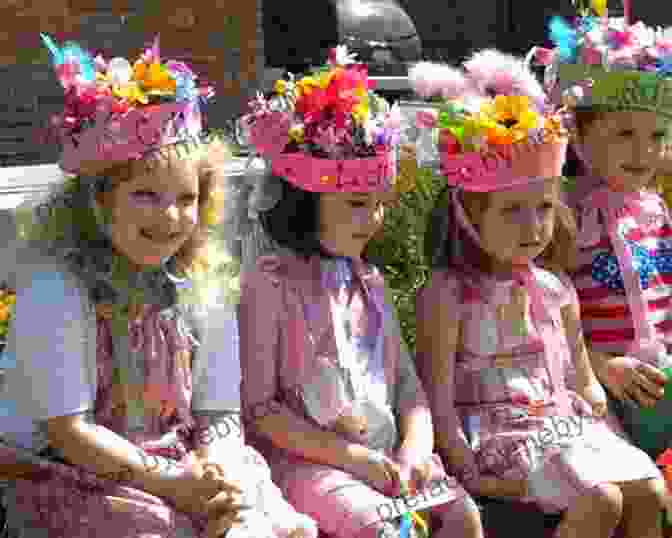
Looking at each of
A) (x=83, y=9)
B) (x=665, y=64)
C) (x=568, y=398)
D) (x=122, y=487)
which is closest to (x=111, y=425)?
(x=122, y=487)

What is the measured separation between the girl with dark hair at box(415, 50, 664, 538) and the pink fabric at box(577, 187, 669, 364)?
0.83 feet

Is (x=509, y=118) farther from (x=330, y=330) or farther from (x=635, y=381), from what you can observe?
(x=635, y=381)

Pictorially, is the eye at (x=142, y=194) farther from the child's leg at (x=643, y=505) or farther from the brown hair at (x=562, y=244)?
the child's leg at (x=643, y=505)

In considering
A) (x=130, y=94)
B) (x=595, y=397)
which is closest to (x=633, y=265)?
(x=595, y=397)

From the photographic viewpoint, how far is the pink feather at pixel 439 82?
3.75m

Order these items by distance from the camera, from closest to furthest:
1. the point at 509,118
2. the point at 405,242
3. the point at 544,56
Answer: the point at 509,118 < the point at 544,56 < the point at 405,242

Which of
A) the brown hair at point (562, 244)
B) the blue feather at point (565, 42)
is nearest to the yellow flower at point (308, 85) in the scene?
the brown hair at point (562, 244)

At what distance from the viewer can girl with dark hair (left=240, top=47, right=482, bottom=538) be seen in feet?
10.8

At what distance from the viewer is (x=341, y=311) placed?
3.43 metres

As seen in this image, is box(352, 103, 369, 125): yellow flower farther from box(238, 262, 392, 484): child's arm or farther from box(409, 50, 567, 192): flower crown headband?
box(238, 262, 392, 484): child's arm

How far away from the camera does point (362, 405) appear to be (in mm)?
3357

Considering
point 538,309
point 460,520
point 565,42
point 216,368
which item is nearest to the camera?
point 216,368

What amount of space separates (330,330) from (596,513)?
32.3 inches

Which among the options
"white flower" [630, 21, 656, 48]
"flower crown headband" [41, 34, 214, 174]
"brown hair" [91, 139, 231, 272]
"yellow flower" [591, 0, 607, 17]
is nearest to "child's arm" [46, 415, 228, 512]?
"brown hair" [91, 139, 231, 272]
